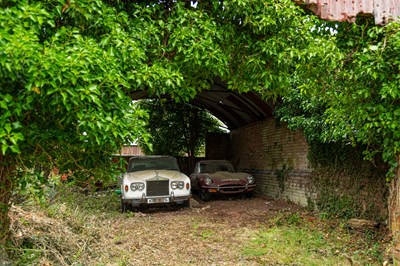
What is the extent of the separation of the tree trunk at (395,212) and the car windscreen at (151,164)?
7.28 meters

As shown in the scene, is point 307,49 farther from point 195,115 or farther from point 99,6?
point 195,115

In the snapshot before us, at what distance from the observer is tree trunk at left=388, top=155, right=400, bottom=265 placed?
193 inches

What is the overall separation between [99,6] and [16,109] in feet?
3.83

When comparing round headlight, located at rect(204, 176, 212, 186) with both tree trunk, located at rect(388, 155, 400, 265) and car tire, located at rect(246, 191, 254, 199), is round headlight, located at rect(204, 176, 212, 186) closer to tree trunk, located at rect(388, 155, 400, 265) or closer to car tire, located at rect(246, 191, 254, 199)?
car tire, located at rect(246, 191, 254, 199)

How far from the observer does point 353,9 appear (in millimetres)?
4590

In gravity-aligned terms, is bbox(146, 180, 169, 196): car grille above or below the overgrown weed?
above

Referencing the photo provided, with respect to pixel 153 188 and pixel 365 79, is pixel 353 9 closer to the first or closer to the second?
pixel 365 79

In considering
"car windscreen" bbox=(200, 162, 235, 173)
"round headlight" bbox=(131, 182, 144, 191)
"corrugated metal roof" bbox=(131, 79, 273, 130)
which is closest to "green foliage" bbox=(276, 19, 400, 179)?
"round headlight" bbox=(131, 182, 144, 191)

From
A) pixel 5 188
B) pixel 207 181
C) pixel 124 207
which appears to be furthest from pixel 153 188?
pixel 5 188

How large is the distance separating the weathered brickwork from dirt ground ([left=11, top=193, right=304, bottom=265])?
1.57 meters

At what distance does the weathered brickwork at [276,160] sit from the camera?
10.6 meters

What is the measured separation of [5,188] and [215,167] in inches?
393

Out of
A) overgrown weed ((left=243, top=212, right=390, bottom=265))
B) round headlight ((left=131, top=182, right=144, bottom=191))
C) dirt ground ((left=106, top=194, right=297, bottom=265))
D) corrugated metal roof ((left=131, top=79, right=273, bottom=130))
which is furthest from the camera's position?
corrugated metal roof ((left=131, top=79, right=273, bottom=130))

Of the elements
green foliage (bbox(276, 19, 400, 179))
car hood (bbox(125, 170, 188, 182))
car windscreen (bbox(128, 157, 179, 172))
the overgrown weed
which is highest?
green foliage (bbox(276, 19, 400, 179))
